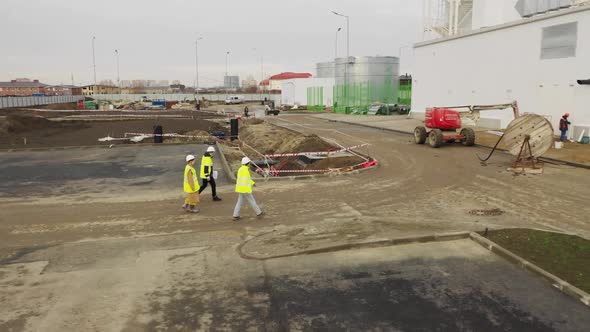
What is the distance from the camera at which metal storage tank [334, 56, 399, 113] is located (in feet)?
206

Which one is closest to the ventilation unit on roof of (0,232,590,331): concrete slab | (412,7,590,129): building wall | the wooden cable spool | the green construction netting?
(412,7,590,129): building wall

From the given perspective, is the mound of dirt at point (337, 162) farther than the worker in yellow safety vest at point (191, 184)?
Yes

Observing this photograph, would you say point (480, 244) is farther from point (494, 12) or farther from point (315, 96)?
point (315, 96)

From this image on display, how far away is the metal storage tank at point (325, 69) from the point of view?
7661cm

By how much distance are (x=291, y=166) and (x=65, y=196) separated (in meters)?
9.59

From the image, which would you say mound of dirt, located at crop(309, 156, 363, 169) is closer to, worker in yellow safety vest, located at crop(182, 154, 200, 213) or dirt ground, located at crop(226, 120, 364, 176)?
dirt ground, located at crop(226, 120, 364, 176)

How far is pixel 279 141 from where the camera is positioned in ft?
88.8

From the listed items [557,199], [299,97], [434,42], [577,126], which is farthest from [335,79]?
[557,199]

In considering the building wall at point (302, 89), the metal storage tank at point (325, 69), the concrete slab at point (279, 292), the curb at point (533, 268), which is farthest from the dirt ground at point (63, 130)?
the metal storage tank at point (325, 69)

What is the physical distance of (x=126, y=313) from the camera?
5992mm

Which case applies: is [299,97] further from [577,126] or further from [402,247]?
[402,247]

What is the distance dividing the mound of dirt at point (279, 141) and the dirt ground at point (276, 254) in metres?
6.77

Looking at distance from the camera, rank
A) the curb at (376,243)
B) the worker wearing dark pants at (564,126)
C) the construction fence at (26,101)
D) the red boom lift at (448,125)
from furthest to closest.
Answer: the construction fence at (26,101), the worker wearing dark pants at (564,126), the red boom lift at (448,125), the curb at (376,243)

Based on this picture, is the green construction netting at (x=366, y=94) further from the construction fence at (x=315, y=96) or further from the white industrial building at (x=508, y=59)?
the white industrial building at (x=508, y=59)
